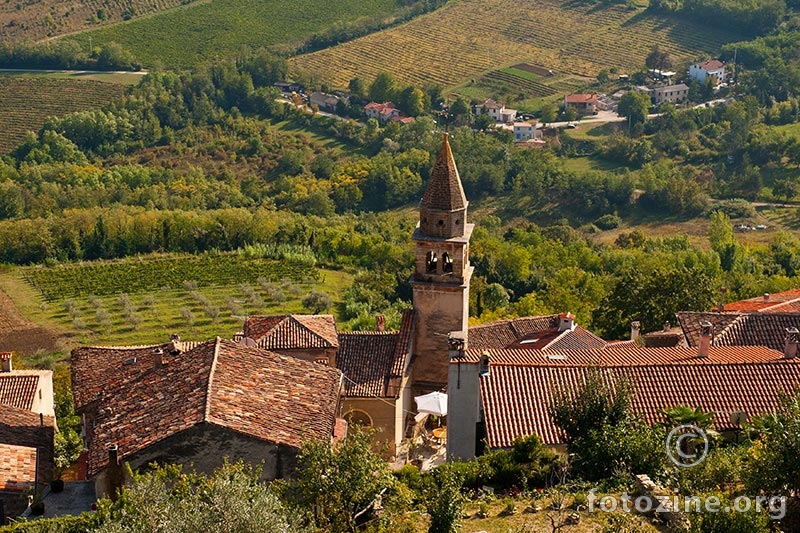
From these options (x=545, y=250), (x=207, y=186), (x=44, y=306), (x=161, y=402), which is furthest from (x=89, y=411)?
(x=207, y=186)

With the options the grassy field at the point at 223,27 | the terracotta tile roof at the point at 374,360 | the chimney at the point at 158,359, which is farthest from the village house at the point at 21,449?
the grassy field at the point at 223,27

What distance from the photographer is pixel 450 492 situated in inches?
844

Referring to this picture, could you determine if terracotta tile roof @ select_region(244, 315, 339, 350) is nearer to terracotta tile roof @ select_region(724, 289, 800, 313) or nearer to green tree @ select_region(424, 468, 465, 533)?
green tree @ select_region(424, 468, 465, 533)

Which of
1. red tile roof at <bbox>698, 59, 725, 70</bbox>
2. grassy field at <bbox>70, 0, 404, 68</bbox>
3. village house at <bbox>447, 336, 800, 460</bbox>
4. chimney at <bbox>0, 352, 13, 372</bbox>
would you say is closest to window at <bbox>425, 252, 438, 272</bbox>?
village house at <bbox>447, 336, 800, 460</bbox>

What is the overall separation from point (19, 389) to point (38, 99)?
97.1m

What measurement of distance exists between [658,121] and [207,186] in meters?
41.5

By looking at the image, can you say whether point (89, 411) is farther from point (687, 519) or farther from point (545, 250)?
point (545, 250)

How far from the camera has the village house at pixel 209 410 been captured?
23594mm

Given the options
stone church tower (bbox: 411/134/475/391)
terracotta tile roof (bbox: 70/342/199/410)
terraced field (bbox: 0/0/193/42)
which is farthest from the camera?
terraced field (bbox: 0/0/193/42)

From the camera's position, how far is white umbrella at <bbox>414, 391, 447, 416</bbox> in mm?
31273

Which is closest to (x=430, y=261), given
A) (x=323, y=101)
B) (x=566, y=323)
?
(x=566, y=323)

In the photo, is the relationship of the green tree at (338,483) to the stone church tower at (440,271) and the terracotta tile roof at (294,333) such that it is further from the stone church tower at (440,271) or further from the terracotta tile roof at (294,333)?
the stone church tower at (440,271)

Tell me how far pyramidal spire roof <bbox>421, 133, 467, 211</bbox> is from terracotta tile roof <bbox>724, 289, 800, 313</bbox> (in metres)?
11.8

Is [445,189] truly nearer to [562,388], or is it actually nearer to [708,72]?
[562,388]
